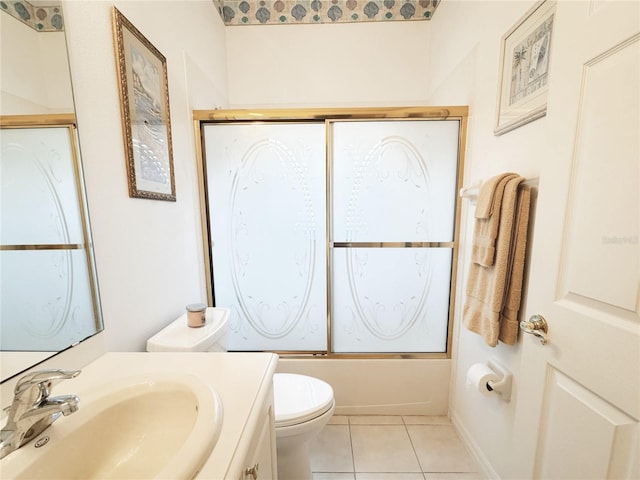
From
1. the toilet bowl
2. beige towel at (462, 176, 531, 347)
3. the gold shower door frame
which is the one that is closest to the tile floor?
the toilet bowl

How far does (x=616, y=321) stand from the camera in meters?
0.59

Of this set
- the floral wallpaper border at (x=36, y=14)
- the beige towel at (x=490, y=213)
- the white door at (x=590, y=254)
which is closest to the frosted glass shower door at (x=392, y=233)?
the beige towel at (x=490, y=213)

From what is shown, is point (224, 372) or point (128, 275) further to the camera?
point (128, 275)

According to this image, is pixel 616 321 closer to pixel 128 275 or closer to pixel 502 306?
pixel 502 306

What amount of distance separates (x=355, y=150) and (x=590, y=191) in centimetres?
117

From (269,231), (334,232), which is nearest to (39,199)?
(269,231)

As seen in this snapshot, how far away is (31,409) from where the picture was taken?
0.50 meters

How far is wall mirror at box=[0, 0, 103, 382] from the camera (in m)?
0.59

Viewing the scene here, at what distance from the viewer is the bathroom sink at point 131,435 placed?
482 millimetres

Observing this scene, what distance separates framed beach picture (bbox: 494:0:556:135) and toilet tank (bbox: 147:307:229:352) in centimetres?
156

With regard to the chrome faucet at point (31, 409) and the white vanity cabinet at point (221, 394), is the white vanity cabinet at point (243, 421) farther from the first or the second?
the chrome faucet at point (31, 409)

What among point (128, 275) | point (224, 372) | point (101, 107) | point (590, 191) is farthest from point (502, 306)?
point (101, 107)

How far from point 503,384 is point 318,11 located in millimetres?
2682

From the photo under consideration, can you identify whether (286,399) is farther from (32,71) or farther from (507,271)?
(32,71)
